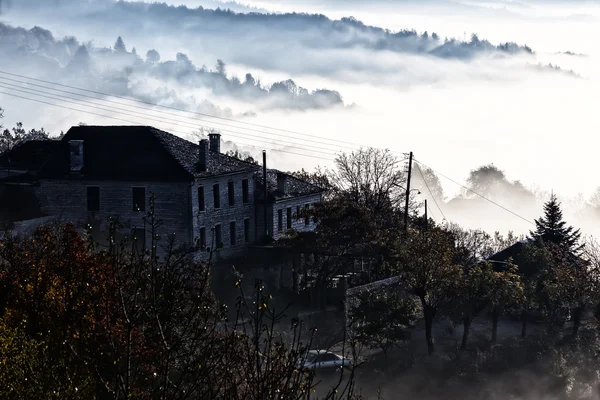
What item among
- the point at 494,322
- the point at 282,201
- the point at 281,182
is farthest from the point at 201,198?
the point at 494,322

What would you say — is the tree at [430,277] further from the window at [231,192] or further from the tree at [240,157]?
the tree at [240,157]

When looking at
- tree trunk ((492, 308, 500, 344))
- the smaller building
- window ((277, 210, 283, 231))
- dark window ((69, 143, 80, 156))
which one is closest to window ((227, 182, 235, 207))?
the smaller building

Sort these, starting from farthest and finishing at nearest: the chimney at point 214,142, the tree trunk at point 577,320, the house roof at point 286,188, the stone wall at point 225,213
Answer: the chimney at point 214,142 < the house roof at point 286,188 < the stone wall at point 225,213 < the tree trunk at point 577,320

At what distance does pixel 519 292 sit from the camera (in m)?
43.9

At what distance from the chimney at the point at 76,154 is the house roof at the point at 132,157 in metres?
0.39

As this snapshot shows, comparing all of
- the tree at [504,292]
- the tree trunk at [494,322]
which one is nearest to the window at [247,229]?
the tree trunk at [494,322]

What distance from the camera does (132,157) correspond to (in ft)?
175

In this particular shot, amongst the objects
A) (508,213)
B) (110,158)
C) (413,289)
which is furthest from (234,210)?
(508,213)

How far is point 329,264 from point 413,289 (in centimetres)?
691

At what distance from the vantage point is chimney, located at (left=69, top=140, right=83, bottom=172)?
53250mm

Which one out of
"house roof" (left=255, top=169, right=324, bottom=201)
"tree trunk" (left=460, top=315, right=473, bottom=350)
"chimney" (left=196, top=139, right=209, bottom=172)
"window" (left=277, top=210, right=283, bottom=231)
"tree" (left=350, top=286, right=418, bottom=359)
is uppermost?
"chimney" (left=196, top=139, right=209, bottom=172)

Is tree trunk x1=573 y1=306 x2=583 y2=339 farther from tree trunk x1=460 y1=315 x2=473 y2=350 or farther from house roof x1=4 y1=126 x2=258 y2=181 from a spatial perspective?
house roof x1=4 y1=126 x2=258 y2=181

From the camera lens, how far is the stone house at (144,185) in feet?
171

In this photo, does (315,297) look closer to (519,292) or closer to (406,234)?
(406,234)
